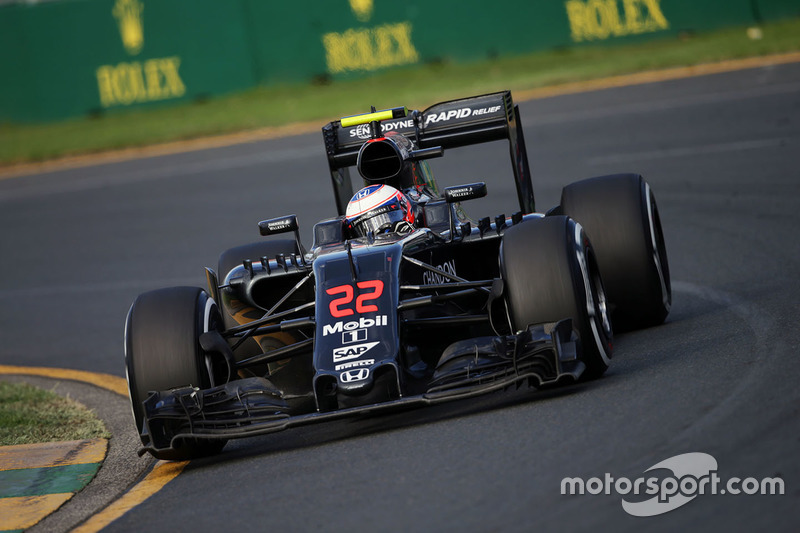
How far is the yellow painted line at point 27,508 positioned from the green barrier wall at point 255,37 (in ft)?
65.3

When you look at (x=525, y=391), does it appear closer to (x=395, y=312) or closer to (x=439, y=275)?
(x=395, y=312)

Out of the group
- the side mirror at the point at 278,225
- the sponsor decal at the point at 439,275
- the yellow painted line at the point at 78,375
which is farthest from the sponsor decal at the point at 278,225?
the yellow painted line at the point at 78,375

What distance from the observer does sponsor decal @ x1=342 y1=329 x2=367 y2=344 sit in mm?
6531

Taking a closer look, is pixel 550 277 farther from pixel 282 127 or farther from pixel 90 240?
pixel 282 127

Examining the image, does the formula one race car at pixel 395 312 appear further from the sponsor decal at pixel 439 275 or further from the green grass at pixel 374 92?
the green grass at pixel 374 92

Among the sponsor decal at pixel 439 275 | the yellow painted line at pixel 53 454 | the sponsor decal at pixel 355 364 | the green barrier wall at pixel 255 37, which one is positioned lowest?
the yellow painted line at pixel 53 454

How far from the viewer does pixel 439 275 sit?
7.59m

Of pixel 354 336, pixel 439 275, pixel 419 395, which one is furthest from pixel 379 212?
pixel 419 395

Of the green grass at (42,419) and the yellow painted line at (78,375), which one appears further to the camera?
the yellow painted line at (78,375)

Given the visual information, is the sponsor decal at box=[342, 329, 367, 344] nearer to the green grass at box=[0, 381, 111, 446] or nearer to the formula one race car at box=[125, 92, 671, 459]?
the formula one race car at box=[125, 92, 671, 459]

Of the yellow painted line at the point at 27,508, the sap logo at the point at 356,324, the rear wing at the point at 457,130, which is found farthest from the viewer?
the rear wing at the point at 457,130

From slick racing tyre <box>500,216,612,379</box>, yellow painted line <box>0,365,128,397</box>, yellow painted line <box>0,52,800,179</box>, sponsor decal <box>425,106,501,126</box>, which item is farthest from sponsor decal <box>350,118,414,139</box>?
yellow painted line <box>0,52,800,179</box>

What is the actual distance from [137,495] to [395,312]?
1.64m

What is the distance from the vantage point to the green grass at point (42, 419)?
802 cm
